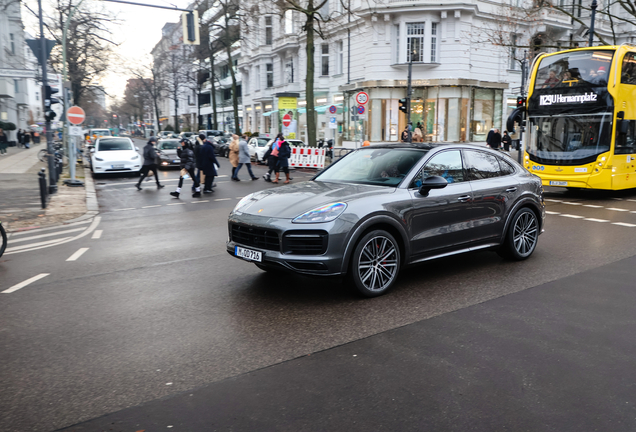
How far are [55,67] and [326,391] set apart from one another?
37.7 m

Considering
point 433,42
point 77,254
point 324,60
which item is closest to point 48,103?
point 77,254

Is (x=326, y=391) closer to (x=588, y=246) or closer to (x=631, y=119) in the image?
(x=588, y=246)

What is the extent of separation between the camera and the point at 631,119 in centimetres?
1466

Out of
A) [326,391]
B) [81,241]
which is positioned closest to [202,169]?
[81,241]

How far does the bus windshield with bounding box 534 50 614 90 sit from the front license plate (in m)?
12.2

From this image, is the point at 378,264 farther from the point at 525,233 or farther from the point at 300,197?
the point at 525,233

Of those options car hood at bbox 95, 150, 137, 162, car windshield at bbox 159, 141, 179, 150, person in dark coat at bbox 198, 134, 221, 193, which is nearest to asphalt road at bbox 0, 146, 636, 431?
person in dark coat at bbox 198, 134, 221, 193

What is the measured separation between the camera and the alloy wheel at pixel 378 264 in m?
5.60

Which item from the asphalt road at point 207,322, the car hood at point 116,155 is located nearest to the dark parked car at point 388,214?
the asphalt road at point 207,322

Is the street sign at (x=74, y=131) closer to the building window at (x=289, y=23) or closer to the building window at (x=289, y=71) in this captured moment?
the building window at (x=289, y=71)

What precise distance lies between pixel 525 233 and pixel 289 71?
42.1 metres

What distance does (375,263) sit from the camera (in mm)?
5703

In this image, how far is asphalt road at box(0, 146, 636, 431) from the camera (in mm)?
3521

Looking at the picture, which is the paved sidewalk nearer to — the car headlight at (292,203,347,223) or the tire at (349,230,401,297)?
the car headlight at (292,203,347,223)
